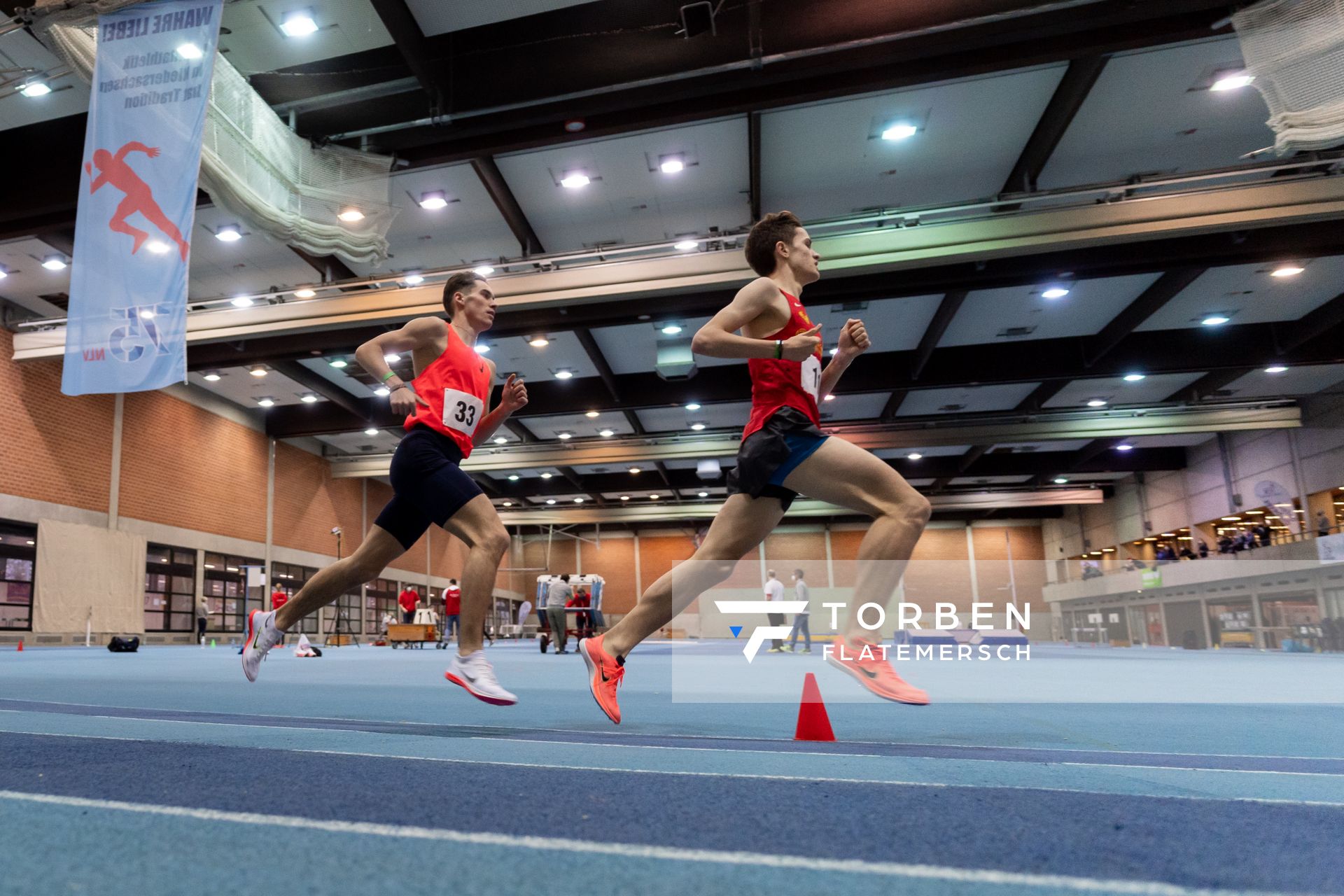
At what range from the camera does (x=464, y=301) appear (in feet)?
12.0

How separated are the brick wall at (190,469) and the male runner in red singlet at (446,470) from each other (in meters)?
18.5

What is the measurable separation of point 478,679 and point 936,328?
14.1 metres

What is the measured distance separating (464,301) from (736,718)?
2119 mm

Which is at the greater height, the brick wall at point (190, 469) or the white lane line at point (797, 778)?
the brick wall at point (190, 469)

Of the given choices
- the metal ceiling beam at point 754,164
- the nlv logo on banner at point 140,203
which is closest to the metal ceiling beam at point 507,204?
the metal ceiling beam at point 754,164

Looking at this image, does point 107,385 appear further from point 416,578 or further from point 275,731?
point 416,578

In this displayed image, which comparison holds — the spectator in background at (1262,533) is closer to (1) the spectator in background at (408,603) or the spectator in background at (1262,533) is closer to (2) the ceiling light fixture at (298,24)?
(1) the spectator in background at (408,603)

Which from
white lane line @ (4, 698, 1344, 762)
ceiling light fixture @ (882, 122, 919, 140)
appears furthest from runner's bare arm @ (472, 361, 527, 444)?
ceiling light fixture @ (882, 122, 919, 140)

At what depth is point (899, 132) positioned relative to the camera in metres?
10.5

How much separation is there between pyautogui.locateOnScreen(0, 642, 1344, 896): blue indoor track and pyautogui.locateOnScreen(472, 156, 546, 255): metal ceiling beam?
877cm

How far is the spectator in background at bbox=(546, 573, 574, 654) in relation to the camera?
13688 millimetres

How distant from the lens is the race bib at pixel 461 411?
10.7 feet

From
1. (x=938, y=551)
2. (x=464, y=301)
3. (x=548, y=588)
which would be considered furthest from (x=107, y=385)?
(x=938, y=551)

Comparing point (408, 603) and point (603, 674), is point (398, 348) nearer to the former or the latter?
point (603, 674)
